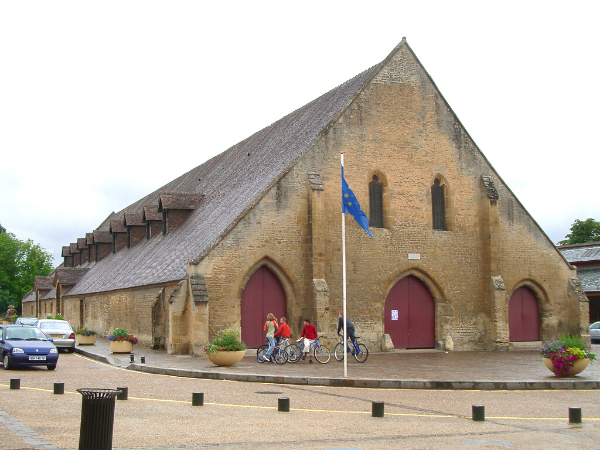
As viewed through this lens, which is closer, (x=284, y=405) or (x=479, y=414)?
(x=479, y=414)

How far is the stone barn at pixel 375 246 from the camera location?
27.3 meters

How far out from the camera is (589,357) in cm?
1866

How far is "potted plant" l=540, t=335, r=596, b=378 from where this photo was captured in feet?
59.9

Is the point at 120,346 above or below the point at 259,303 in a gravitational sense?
below

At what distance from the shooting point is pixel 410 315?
101ft

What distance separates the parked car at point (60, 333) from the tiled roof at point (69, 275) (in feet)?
75.4

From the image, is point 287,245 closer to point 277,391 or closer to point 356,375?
point 356,375

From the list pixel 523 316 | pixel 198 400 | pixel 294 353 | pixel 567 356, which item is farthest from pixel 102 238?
pixel 198 400

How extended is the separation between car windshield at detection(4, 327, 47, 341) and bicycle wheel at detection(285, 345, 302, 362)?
25.8 feet

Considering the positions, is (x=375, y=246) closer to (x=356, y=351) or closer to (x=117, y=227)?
(x=356, y=351)

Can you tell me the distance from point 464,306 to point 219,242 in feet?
37.4

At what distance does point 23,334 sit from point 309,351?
9251 millimetres

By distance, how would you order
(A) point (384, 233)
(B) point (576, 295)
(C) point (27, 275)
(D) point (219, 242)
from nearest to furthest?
1. (D) point (219, 242)
2. (A) point (384, 233)
3. (B) point (576, 295)
4. (C) point (27, 275)

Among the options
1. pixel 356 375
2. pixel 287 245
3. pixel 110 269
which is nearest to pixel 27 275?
pixel 110 269
